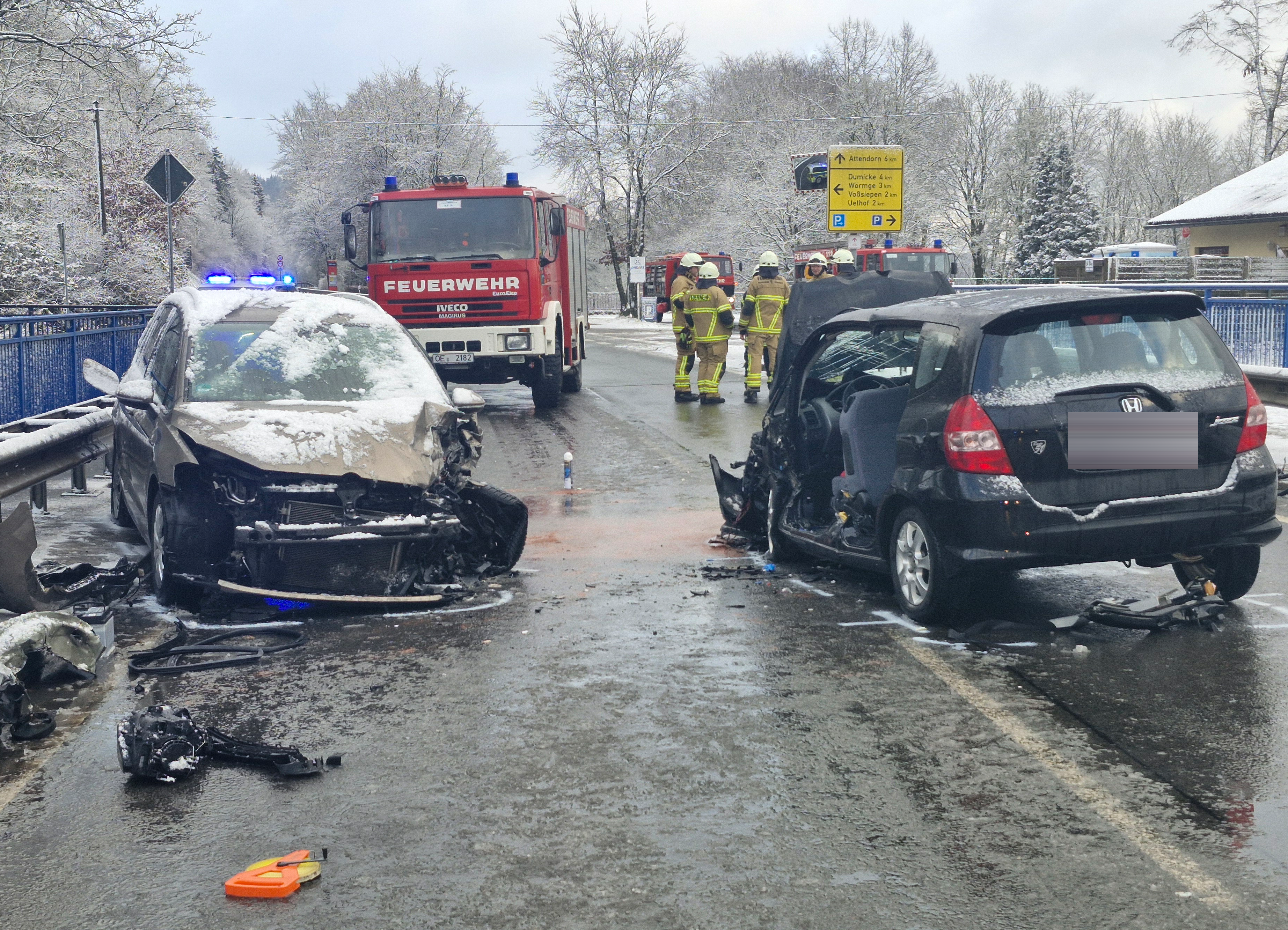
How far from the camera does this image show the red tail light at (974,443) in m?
5.85

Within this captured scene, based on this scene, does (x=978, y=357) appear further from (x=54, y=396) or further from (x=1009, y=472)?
(x=54, y=396)

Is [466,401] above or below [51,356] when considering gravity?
below

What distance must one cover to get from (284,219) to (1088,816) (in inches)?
3281

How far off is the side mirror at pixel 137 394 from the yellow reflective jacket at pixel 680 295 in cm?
1098

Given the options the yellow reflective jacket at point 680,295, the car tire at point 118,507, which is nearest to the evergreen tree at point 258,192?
the yellow reflective jacket at point 680,295

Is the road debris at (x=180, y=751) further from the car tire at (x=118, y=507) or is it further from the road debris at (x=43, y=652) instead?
the car tire at (x=118, y=507)

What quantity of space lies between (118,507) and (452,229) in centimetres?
868

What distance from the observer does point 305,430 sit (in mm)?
6797

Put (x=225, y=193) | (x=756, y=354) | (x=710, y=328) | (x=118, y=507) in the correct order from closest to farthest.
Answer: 1. (x=118, y=507)
2. (x=710, y=328)
3. (x=756, y=354)
4. (x=225, y=193)

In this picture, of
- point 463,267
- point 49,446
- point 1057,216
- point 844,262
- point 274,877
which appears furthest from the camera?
point 1057,216

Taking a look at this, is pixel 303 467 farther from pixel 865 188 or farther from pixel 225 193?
pixel 225 193

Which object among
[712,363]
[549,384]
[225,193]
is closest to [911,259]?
[712,363]

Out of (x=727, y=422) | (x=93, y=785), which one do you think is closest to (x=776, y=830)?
(x=93, y=785)

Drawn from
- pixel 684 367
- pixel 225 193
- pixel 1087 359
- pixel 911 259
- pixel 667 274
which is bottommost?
pixel 684 367
